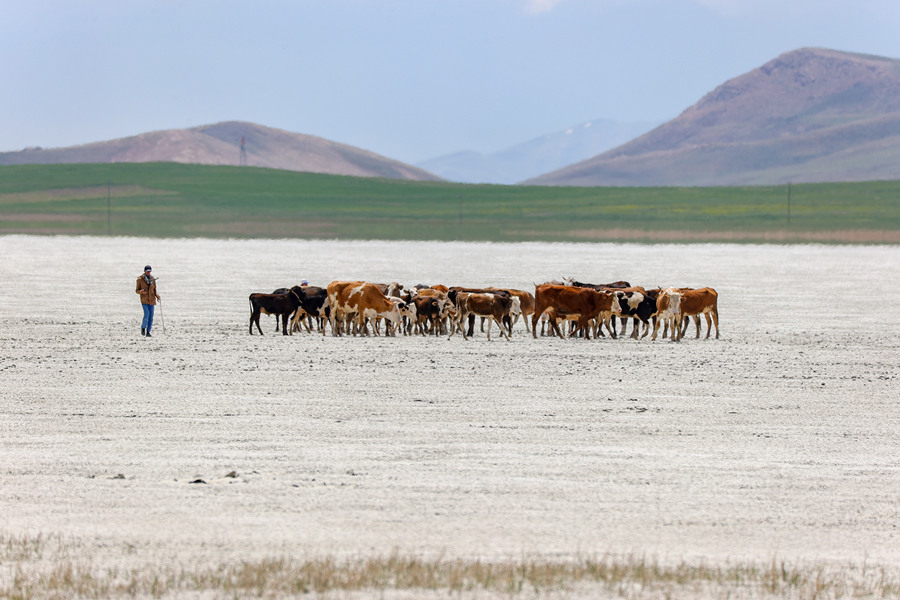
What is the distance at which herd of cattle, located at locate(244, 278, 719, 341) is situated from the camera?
2355cm

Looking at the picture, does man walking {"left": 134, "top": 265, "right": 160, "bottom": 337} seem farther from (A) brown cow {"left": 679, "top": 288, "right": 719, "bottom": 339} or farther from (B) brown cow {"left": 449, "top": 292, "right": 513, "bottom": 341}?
(A) brown cow {"left": 679, "top": 288, "right": 719, "bottom": 339}

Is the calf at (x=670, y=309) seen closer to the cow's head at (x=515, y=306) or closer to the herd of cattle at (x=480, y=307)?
the herd of cattle at (x=480, y=307)

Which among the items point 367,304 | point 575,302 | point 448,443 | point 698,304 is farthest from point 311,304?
point 448,443

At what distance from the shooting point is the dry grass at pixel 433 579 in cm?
788

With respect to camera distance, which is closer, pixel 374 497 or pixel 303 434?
pixel 374 497

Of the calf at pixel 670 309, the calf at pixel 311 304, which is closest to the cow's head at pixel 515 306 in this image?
the calf at pixel 670 309

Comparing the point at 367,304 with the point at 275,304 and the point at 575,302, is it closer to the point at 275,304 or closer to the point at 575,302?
the point at 275,304

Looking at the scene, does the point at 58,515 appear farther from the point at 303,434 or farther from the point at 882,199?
the point at 882,199

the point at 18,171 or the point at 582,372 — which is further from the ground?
the point at 18,171

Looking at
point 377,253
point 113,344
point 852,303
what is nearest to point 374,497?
point 113,344

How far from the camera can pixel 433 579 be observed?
8.05 m

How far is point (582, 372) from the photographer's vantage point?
60.3 ft

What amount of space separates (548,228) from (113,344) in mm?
84029

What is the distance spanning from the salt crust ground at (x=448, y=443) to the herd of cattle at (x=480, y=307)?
2.20ft
